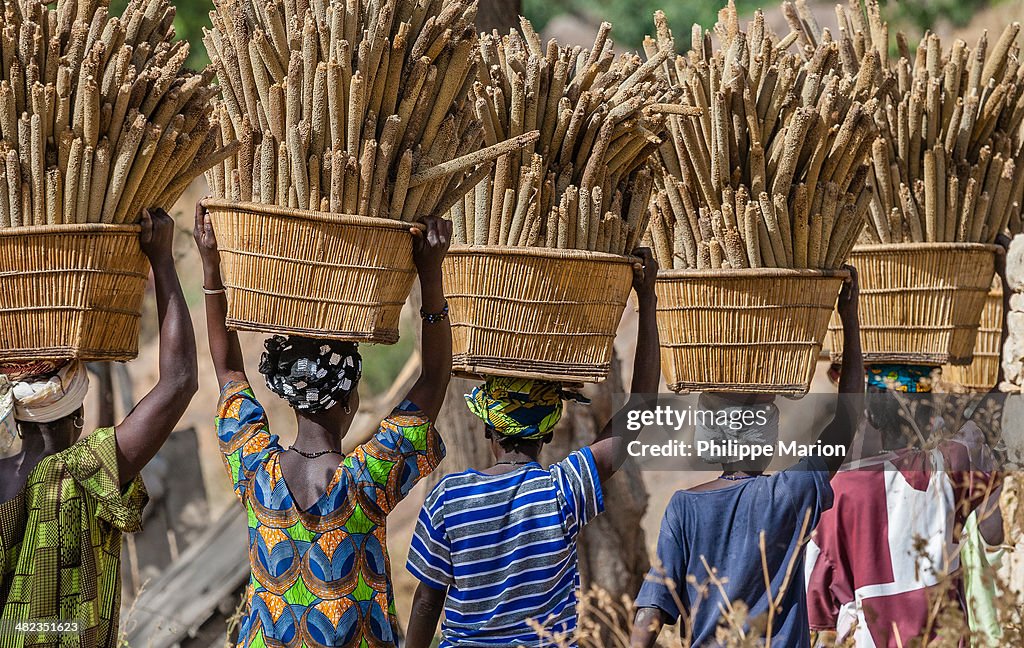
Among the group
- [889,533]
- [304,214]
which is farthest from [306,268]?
[889,533]

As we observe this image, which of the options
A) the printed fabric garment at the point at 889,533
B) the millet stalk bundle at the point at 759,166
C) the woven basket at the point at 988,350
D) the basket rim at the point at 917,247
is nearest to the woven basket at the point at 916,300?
the basket rim at the point at 917,247

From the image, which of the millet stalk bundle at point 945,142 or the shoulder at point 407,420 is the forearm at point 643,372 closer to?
the shoulder at point 407,420

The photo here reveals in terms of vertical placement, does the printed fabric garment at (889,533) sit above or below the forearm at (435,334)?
below

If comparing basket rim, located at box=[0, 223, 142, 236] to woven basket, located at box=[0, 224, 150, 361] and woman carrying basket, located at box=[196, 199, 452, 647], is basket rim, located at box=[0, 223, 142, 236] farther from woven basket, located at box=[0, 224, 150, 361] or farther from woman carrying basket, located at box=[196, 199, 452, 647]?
woman carrying basket, located at box=[196, 199, 452, 647]

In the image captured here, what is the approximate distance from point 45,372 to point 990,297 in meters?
3.46

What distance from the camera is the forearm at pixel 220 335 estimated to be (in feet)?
9.71

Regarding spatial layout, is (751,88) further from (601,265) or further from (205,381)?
(205,381)

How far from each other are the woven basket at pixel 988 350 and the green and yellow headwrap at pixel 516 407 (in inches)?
87.6

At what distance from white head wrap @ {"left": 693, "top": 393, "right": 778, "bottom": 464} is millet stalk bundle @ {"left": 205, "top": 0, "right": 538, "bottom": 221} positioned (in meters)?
0.95

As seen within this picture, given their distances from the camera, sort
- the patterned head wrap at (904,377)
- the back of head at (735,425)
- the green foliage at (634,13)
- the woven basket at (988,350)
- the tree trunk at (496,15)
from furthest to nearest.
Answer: the green foliage at (634,13) < the tree trunk at (496,15) < the woven basket at (988,350) < the patterned head wrap at (904,377) < the back of head at (735,425)

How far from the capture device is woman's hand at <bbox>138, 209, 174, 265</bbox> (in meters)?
2.83

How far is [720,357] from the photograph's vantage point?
131 inches

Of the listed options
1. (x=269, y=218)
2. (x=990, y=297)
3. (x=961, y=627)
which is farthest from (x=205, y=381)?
(x=961, y=627)

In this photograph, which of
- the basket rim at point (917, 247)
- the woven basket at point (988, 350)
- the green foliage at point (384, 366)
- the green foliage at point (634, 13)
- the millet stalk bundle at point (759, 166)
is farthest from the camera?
the green foliage at point (634, 13)
